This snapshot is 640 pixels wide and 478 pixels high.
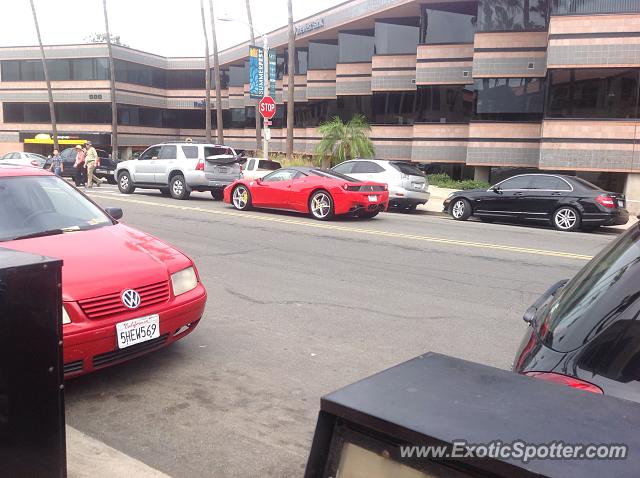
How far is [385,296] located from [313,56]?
1285 inches

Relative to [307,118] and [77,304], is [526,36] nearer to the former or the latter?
[307,118]

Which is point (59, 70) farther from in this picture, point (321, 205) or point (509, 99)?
point (321, 205)

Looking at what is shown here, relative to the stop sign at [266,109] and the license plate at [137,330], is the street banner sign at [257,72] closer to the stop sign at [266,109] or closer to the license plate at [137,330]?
the stop sign at [266,109]

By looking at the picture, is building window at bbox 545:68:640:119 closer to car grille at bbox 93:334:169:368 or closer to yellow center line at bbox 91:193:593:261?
yellow center line at bbox 91:193:593:261

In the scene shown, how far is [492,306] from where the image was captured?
7.09m

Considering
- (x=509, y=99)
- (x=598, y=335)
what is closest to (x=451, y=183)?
(x=509, y=99)

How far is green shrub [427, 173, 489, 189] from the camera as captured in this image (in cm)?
2442

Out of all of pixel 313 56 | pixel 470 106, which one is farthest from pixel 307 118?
pixel 470 106

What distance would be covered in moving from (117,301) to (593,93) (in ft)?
70.5

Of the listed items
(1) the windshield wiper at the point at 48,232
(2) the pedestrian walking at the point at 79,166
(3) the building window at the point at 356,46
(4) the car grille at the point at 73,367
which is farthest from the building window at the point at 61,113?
(4) the car grille at the point at 73,367

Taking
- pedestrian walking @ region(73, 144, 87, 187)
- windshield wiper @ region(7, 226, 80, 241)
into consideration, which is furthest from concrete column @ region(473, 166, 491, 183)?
windshield wiper @ region(7, 226, 80, 241)

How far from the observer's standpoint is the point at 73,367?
4152 mm

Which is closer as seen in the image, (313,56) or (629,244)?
(629,244)

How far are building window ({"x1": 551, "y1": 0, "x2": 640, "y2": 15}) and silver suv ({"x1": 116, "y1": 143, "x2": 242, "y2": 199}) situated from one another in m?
13.1
